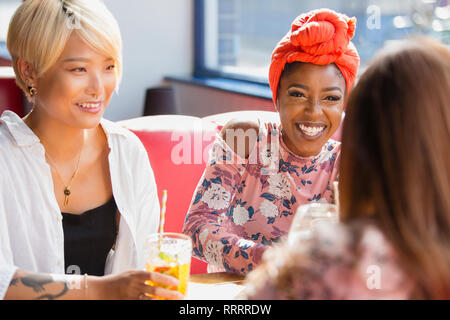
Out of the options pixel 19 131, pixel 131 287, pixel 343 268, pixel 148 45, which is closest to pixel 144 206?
pixel 19 131

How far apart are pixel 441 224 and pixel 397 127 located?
0.15m

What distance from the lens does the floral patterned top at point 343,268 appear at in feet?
2.44

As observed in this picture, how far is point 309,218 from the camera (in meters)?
0.96

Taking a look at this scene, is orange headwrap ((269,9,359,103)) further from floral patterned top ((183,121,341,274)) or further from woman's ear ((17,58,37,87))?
woman's ear ((17,58,37,87))

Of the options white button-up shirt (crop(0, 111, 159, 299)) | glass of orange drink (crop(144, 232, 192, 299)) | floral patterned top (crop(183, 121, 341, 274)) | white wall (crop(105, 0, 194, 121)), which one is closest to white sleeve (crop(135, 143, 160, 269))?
white button-up shirt (crop(0, 111, 159, 299))

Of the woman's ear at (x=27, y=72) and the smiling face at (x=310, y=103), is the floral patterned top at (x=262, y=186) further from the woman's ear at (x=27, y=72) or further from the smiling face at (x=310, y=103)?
the woman's ear at (x=27, y=72)

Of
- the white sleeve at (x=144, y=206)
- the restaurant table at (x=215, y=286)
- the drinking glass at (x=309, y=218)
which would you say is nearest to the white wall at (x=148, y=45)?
the white sleeve at (x=144, y=206)

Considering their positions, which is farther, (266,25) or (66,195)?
(266,25)

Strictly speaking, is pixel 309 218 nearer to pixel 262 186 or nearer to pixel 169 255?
pixel 169 255

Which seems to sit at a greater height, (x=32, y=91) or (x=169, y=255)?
(x=32, y=91)

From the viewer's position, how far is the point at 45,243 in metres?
1.49

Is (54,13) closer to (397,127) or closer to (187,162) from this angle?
(187,162)

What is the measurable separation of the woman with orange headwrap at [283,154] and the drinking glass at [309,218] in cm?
50

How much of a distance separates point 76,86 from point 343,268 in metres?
1.02
